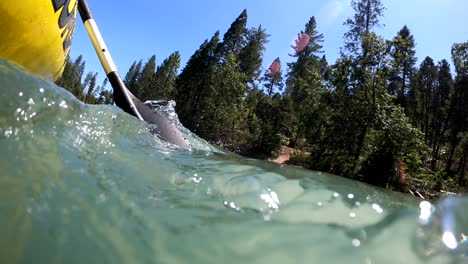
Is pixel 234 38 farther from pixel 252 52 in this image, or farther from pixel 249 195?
pixel 249 195

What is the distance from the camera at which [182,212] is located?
1688 millimetres

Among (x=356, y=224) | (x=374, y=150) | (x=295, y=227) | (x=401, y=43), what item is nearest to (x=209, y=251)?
(x=295, y=227)

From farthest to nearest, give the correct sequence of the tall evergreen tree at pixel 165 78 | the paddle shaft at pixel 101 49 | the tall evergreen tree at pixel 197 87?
1. the tall evergreen tree at pixel 165 78
2. the tall evergreen tree at pixel 197 87
3. the paddle shaft at pixel 101 49

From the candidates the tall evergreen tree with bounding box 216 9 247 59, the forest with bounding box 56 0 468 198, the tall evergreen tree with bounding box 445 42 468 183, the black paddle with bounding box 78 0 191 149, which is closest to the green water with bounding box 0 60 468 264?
the black paddle with bounding box 78 0 191 149

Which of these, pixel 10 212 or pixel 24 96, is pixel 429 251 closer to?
pixel 10 212

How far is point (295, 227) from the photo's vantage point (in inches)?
60.9

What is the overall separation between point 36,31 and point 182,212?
8.75ft

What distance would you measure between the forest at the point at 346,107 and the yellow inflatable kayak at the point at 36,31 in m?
15.5

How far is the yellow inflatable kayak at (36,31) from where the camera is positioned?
3.02 m

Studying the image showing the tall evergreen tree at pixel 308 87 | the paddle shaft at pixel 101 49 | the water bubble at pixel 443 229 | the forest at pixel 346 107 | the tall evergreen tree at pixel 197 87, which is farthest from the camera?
the tall evergreen tree at pixel 197 87

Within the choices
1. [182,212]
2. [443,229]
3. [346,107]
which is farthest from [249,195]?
[346,107]

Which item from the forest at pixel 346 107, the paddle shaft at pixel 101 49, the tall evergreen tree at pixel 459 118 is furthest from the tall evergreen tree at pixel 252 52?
the paddle shaft at pixel 101 49

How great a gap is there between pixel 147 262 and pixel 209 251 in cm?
24

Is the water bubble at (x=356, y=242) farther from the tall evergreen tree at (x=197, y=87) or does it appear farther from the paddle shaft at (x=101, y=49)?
the tall evergreen tree at (x=197, y=87)
